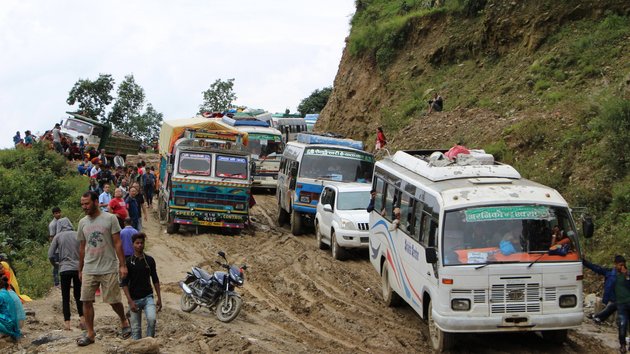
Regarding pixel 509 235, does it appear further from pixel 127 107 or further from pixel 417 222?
pixel 127 107

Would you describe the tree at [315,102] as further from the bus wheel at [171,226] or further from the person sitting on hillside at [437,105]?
the bus wheel at [171,226]

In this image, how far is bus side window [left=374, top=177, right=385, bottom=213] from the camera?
1628 cm

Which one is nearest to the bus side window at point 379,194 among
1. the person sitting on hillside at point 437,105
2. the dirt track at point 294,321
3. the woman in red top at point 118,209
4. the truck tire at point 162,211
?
the dirt track at point 294,321

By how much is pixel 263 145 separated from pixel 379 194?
743 inches

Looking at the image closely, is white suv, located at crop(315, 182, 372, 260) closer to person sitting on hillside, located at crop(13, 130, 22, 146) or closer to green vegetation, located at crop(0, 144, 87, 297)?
green vegetation, located at crop(0, 144, 87, 297)

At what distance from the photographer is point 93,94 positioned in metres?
58.7

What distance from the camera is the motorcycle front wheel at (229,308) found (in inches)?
533

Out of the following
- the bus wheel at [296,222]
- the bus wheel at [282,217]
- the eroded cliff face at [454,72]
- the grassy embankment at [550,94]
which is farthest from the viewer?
the bus wheel at [282,217]

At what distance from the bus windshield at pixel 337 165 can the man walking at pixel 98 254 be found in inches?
545

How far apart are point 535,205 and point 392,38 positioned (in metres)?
27.4

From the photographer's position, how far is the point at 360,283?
17.1 metres

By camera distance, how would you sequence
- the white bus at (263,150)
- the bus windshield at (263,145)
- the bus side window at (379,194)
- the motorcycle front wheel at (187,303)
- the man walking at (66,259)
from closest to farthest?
the man walking at (66,259) < the motorcycle front wheel at (187,303) < the bus side window at (379,194) < the white bus at (263,150) < the bus windshield at (263,145)

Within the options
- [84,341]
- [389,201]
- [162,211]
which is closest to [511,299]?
[389,201]

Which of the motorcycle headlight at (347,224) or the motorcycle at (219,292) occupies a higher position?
the motorcycle headlight at (347,224)
